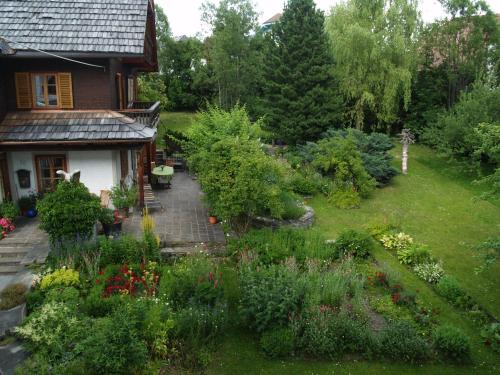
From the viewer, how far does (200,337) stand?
9.20 m

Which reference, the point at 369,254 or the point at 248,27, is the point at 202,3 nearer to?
the point at 248,27

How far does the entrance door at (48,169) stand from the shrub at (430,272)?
39.4ft

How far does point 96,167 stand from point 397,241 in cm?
1059

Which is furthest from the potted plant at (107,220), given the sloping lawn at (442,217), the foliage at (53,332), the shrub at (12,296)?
the sloping lawn at (442,217)

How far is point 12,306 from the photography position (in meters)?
9.49

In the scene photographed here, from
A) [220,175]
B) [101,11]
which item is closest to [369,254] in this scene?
[220,175]

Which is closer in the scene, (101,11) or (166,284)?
(166,284)

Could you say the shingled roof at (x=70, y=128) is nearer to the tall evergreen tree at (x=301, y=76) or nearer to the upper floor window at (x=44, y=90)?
the upper floor window at (x=44, y=90)

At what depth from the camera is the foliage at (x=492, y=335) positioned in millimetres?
9592

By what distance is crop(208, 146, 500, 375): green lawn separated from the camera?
350 inches

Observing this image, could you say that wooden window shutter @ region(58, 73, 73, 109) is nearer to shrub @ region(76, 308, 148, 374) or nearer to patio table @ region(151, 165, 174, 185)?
patio table @ region(151, 165, 174, 185)

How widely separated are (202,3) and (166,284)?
3327 cm

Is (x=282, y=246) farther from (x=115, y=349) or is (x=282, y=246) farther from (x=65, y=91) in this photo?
(x=65, y=91)

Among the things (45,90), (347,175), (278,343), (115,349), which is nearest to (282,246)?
(278,343)
